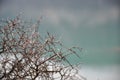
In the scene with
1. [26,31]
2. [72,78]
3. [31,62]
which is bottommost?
[72,78]

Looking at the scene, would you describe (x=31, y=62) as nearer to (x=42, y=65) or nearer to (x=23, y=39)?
(x=42, y=65)

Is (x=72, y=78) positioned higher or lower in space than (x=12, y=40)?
lower

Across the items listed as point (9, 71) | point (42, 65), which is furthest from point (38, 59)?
point (9, 71)

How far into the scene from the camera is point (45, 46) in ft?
31.4

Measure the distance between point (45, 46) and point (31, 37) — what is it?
562 mm

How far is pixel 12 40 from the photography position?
9695mm

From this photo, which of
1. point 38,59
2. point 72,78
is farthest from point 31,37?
point 72,78

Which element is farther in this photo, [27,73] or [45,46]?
[45,46]

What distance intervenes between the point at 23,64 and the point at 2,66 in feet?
1.82

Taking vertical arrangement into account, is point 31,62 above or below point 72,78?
above

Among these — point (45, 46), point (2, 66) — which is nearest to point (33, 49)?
point (45, 46)

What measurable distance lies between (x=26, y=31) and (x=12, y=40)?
1.91ft

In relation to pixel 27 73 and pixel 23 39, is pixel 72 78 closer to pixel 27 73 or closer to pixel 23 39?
pixel 27 73

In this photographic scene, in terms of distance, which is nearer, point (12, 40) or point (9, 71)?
point (9, 71)
